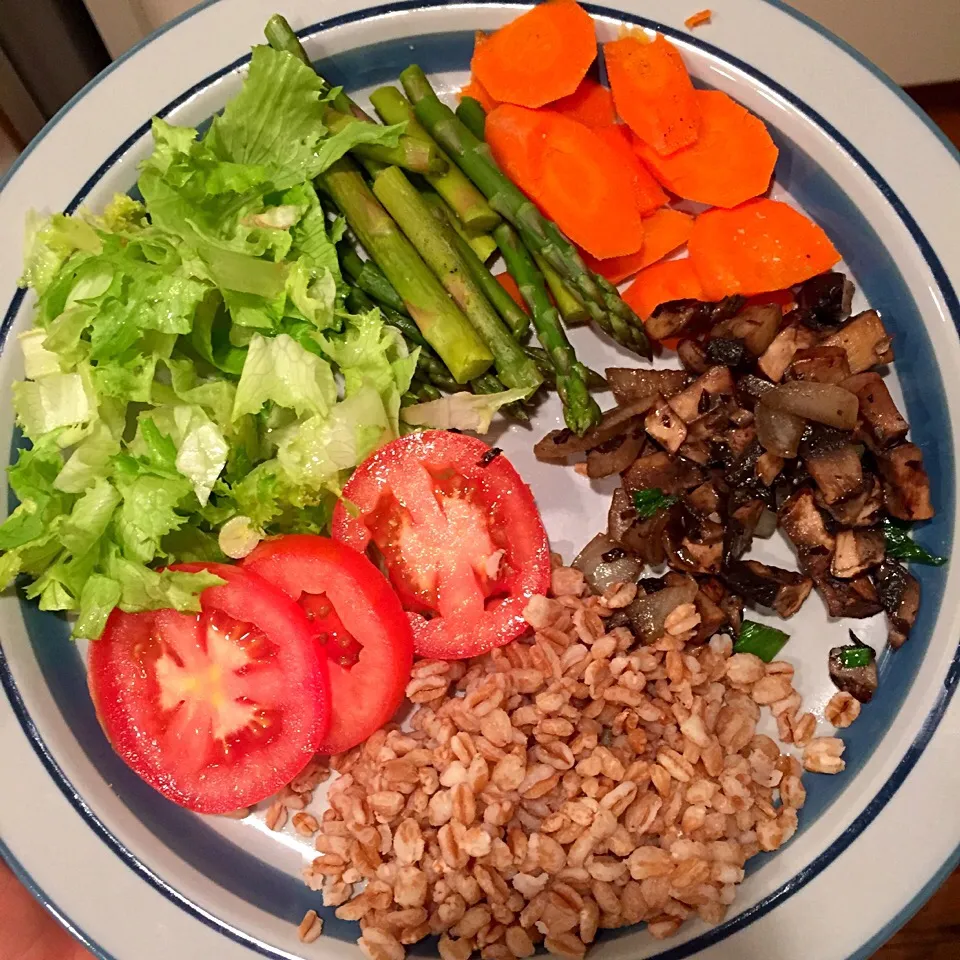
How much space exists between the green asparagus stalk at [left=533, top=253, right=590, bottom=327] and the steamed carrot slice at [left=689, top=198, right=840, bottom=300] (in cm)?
40

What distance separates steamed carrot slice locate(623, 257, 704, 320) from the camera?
265 centimetres

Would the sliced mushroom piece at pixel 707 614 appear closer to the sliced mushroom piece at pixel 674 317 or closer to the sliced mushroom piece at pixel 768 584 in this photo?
the sliced mushroom piece at pixel 768 584

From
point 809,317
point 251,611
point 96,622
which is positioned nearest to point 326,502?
point 251,611

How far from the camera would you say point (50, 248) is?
257 cm

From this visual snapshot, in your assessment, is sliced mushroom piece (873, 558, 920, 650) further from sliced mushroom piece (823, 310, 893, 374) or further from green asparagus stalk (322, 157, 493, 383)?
green asparagus stalk (322, 157, 493, 383)

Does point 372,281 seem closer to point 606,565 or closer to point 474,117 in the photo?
point 474,117

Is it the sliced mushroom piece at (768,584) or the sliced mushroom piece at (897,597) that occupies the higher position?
the sliced mushroom piece at (768,584)

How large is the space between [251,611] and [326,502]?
435 millimetres

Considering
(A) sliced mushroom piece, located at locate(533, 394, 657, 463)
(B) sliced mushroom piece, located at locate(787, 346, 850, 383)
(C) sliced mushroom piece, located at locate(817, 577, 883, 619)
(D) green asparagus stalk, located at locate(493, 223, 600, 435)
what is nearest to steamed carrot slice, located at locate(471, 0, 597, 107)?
(D) green asparagus stalk, located at locate(493, 223, 600, 435)

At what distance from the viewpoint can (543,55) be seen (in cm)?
257

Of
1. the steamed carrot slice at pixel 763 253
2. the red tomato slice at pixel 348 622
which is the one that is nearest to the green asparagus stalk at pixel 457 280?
the steamed carrot slice at pixel 763 253

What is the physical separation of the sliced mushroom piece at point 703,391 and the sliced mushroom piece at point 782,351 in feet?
0.36

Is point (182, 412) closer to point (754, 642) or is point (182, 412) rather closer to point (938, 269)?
point (754, 642)

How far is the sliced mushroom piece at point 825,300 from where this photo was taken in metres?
2.50
